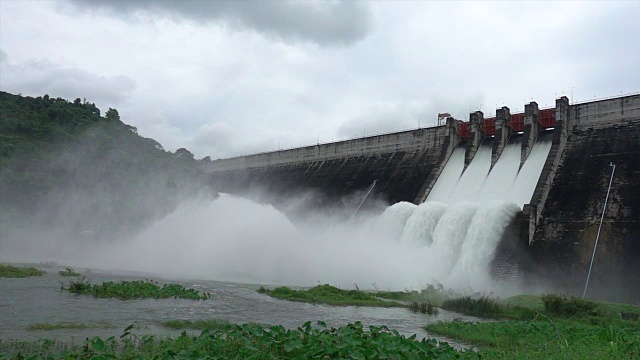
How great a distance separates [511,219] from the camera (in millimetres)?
24859

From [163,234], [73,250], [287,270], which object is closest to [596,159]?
[287,270]

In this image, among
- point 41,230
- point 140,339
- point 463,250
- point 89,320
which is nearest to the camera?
point 140,339

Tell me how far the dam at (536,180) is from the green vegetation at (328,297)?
9.09 metres

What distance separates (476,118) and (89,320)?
97.2ft

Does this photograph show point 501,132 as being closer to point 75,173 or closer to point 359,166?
point 359,166

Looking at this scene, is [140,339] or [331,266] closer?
[140,339]

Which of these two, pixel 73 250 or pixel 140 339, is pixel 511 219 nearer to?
pixel 140 339

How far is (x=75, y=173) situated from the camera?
116 ft

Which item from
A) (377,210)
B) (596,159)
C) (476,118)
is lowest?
(377,210)

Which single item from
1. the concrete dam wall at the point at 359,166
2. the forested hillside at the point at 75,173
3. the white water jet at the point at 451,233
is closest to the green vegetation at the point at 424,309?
the white water jet at the point at 451,233

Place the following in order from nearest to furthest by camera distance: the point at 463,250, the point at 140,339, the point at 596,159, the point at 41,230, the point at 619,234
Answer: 1. the point at 140,339
2. the point at 619,234
3. the point at 463,250
4. the point at 596,159
5. the point at 41,230

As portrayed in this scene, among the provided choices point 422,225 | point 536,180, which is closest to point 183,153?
point 422,225

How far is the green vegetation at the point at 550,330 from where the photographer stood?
25.6 feet

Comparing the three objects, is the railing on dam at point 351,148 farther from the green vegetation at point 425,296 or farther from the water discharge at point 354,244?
the green vegetation at point 425,296
